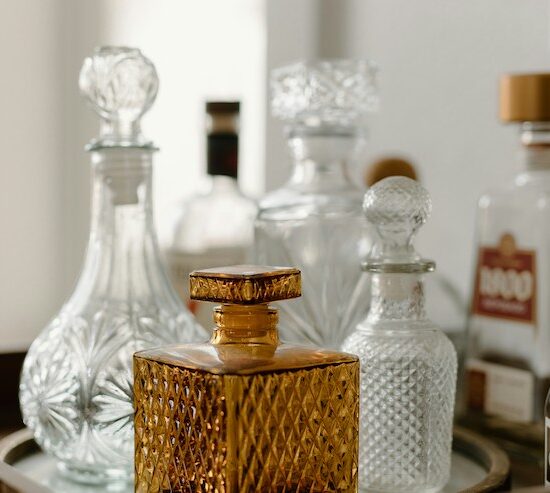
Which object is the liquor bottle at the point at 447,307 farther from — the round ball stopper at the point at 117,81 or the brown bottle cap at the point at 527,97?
the round ball stopper at the point at 117,81

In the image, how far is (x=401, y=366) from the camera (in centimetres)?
47

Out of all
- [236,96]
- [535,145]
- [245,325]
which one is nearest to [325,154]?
[535,145]

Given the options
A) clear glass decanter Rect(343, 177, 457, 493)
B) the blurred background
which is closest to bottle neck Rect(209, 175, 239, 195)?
the blurred background

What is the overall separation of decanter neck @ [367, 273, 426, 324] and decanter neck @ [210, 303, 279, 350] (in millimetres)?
89

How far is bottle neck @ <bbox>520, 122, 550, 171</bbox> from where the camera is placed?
2.12 ft

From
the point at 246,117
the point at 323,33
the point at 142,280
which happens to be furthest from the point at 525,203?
the point at 246,117

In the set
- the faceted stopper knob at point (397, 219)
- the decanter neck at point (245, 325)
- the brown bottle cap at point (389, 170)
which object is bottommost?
the decanter neck at point (245, 325)

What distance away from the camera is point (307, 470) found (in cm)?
40

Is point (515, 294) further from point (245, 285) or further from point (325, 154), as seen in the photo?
point (245, 285)

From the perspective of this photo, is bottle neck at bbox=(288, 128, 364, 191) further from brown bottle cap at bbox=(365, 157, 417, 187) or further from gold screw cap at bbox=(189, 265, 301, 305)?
gold screw cap at bbox=(189, 265, 301, 305)

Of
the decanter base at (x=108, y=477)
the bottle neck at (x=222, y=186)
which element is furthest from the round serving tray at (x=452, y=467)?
the bottle neck at (x=222, y=186)

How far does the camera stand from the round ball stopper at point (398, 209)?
47 centimetres

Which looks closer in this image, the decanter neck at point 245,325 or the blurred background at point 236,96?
the decanter neck at point 245,325

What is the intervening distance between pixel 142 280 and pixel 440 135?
37 centimetres
